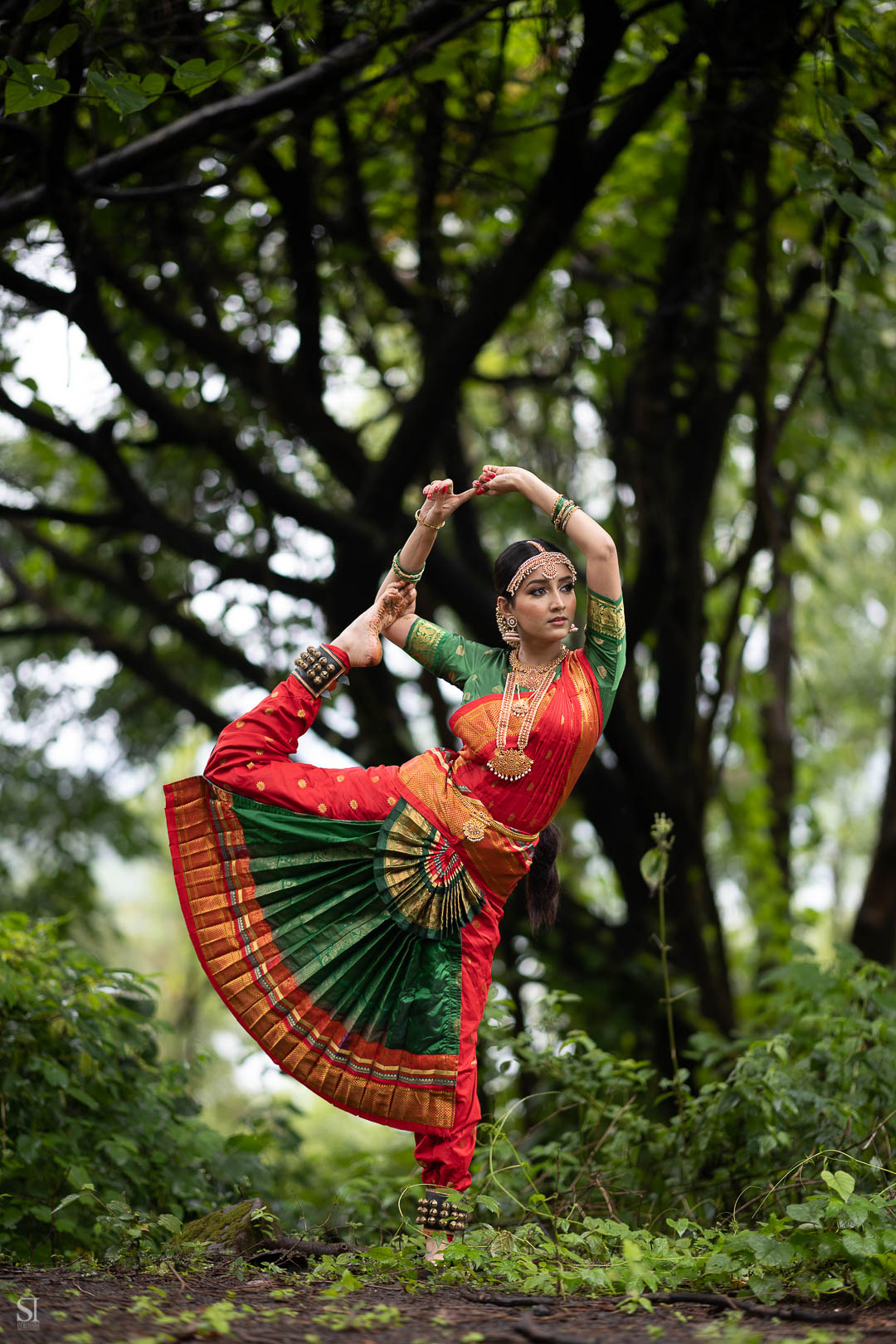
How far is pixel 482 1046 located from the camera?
512 cm

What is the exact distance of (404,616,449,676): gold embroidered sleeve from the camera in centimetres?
373

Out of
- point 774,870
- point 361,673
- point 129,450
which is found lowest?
point 774,870

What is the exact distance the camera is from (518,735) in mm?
3494

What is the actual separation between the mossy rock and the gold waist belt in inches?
50.4

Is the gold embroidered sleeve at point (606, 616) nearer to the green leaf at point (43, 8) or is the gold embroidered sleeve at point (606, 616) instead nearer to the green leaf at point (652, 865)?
Result: the green leaf at point (652, 865)

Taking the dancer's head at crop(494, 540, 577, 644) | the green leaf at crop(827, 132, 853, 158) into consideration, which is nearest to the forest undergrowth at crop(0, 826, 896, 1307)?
the dancer's head at crop(494, 540, 577, 644)

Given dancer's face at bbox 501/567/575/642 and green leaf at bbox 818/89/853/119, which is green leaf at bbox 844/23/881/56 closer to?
green leaf at bbox 818/89/853/119

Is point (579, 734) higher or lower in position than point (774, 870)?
higher

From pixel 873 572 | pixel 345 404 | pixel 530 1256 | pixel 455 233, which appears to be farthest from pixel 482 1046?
pixel 873 572

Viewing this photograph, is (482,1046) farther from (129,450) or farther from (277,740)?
(129,450)

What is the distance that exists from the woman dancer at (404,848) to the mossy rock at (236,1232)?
0.43 m

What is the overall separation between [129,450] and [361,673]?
2358 mm

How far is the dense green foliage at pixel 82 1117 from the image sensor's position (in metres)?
3.87

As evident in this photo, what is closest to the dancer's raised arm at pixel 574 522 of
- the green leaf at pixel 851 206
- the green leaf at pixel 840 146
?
the green leaf at pixel 851 206
